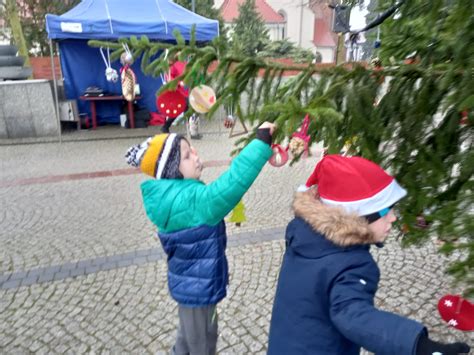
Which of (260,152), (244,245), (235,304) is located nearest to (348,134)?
(260,152)

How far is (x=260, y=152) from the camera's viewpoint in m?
1.76

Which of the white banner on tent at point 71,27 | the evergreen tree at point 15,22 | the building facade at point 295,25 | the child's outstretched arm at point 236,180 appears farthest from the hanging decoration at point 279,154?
the building facade at point 295,25

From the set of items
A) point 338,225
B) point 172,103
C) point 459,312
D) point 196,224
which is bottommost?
point 459,312

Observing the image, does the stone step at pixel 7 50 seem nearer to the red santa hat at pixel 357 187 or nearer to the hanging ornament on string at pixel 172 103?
the hanging ornament on string at pixel 172 103

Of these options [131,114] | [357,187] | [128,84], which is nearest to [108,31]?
[128,84]

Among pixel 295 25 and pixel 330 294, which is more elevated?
pixel 295 25

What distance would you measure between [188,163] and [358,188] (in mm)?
915

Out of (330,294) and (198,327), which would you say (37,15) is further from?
(330,294)

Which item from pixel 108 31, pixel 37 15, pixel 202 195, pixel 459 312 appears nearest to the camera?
pixel 459 312

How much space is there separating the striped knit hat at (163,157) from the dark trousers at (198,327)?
0.72 meters

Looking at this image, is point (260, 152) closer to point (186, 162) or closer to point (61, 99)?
point (186, 162)

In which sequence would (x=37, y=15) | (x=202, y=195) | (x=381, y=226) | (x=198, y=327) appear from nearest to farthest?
(x=381, y=226) < (x=202, y=195) < (x=198, y=327) < (x=37, y=15)

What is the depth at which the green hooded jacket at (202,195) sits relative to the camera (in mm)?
1780

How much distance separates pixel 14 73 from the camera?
11250 millimetres
